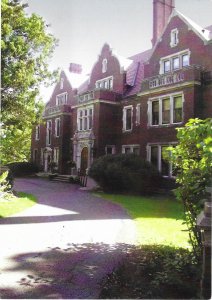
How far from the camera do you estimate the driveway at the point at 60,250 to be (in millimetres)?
4910

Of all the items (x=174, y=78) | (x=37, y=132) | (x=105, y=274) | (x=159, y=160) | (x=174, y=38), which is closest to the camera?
(x=105, y=274)

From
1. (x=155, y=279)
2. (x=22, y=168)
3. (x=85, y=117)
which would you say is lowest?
(x=155, y=279)

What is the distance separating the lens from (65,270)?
18.8 ft

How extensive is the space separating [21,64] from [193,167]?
36.1 feet

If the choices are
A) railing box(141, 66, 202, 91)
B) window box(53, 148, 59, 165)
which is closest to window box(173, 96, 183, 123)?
railing box(141, 66, 202, 91)

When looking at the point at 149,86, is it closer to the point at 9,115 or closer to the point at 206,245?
the point at 9,115

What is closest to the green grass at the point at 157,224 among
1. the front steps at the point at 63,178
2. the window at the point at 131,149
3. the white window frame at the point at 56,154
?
the window at the point at 131,149

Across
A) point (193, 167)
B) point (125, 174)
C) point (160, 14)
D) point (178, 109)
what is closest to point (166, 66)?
point (178, 109)

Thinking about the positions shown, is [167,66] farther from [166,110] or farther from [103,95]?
[103,95]

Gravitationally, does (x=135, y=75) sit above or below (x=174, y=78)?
above

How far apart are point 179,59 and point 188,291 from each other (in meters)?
18.8

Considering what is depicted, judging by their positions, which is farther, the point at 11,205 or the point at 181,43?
the point at 181,43

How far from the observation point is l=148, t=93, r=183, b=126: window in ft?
65.5

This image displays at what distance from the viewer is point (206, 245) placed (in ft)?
13.4
